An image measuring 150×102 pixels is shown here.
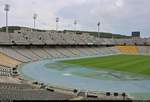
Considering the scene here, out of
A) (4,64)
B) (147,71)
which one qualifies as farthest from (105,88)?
(4,64)

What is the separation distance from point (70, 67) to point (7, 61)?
14.0 m

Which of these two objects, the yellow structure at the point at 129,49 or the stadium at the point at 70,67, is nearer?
the stadium at the point at 70,67

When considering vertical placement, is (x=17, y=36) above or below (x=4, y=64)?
above

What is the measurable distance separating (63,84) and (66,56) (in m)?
50.1

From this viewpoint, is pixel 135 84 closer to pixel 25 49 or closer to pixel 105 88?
pixel 105 88

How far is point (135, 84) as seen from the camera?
3900 cm

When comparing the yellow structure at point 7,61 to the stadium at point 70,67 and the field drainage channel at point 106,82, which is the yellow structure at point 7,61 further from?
the field drainage channel at point 106,82

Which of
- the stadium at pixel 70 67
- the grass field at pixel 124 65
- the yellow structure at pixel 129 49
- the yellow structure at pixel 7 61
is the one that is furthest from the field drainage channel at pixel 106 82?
the yellow structure at pixel 129 49

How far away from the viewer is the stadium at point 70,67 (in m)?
30.6

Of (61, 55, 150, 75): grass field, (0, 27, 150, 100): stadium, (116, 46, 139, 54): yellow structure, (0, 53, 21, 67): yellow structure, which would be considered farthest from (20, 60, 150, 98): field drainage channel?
(116, 46, 139, 54): yellow structure

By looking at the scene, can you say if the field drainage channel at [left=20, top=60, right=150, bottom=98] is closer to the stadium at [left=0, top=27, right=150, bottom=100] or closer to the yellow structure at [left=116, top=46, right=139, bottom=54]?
the stadium at [left=0, top=27, right=150, bottom=100]

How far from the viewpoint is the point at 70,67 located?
60.3 meters

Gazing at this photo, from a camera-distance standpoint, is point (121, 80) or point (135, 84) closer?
point (135, 84)

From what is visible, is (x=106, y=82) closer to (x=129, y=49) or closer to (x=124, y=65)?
(x=124, y=65)
